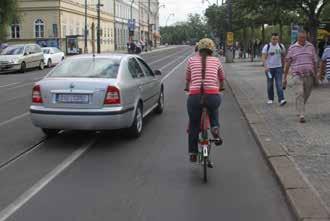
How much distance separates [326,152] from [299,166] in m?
1.05

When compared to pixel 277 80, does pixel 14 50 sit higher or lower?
lower

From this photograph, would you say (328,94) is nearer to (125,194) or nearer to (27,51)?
(125,194)

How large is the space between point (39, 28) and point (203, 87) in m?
65.5

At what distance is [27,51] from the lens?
122 feet

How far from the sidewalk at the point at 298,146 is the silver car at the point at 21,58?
2163 centimetres

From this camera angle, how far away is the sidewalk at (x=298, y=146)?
6387 millimetres

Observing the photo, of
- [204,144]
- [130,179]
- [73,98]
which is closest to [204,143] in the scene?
[204,144]

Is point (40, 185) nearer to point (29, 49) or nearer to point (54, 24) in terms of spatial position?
point (29, 49)

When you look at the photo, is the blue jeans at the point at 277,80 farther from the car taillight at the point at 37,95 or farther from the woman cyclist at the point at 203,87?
the woman cyclist at the point at 203,87

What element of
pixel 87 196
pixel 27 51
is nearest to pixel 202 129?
pixel 87 196

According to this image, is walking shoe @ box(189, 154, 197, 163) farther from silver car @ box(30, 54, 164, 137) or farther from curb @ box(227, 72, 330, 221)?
silver car @ box(30, 54, 164, 137)

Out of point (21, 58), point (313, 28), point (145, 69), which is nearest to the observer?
point (145, 69)

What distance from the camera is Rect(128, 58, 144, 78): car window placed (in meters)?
11.3

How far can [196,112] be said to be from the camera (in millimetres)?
7816
